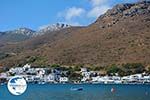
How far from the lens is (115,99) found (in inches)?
3238

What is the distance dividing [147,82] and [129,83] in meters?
7.81

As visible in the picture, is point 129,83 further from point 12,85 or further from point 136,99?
point 12,85

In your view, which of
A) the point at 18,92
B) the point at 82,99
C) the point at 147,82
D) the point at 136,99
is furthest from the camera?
the point at 147,82

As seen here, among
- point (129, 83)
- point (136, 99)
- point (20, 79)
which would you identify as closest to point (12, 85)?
point (20, 79)

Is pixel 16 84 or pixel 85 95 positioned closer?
pixel 16 84

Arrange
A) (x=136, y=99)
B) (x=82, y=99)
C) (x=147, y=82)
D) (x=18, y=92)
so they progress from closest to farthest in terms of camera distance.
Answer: (x=18, y=92)
(x=136, y=99)
(x=82, y=99)
(x=147, y=82)

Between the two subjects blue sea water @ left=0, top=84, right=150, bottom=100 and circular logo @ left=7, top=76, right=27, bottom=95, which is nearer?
circular logo @ left=7, top=76, right=27, bottom=95

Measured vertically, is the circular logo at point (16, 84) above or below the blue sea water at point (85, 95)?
above

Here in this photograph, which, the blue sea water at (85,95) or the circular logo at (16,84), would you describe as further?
the blue sea water at (85,95)

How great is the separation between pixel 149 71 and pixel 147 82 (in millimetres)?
10844

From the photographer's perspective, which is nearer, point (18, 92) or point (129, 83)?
point (18, 92)

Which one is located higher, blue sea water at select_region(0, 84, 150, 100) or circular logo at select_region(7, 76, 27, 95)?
circular logo at select_region(7, 76, 27, 95)

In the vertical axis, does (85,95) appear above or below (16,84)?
below

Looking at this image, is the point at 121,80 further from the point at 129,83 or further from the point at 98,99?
the point at 98,99
